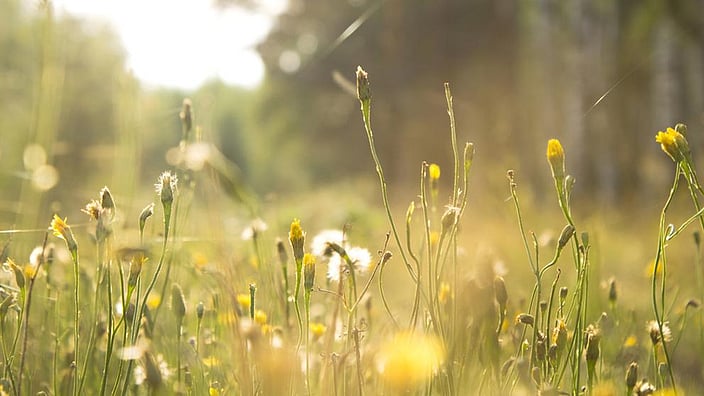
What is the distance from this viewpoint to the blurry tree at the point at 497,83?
10352 millimetres

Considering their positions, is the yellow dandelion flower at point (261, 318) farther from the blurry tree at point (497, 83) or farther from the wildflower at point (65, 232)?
the blurry tree at point (497, 83)

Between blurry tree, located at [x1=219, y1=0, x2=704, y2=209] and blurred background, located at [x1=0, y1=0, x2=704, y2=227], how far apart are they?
3 centimetres

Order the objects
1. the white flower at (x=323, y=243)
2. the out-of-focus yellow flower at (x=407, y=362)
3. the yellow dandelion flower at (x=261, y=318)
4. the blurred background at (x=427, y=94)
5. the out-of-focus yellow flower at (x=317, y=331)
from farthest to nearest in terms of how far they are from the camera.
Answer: the blurred background at (x=427, y=94), the out-of-focus yellow flower at (x=317, y=331), the yellow dandelion flower at (x=261, y=318), the white flower at (x=323, y=243), the out-of-focus yellow flower at (x=407, y=362)

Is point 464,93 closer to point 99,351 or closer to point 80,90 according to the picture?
point 80,90

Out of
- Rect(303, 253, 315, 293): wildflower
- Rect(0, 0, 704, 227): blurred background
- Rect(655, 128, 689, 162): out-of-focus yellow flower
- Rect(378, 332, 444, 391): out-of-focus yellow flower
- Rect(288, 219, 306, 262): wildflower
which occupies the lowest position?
Rect(378, 332, 444, 391): out-of-focus yellow flower

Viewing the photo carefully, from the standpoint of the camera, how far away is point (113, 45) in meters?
23.2

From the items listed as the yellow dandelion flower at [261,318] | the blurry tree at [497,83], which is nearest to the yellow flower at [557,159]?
the yellow dandelion flower at [261,318]

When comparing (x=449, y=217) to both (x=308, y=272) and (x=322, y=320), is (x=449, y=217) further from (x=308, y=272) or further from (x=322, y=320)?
(x=322, y=320)

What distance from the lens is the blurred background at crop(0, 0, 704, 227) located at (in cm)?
704

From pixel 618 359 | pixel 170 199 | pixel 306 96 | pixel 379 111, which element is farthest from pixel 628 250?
pixel 306 96

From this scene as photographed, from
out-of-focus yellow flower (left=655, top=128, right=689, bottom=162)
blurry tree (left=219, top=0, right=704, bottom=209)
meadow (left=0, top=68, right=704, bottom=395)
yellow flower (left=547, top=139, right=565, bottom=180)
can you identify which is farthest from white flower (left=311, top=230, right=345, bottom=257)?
blurry tree (left=219, top=0, right=704, bottom=209)

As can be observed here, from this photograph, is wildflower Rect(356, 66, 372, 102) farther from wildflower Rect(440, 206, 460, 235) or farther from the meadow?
wildflower Rect(440, 206, 460, 235)

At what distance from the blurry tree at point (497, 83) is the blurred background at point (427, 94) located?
3 centimetres

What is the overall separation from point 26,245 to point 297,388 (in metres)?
1.09
